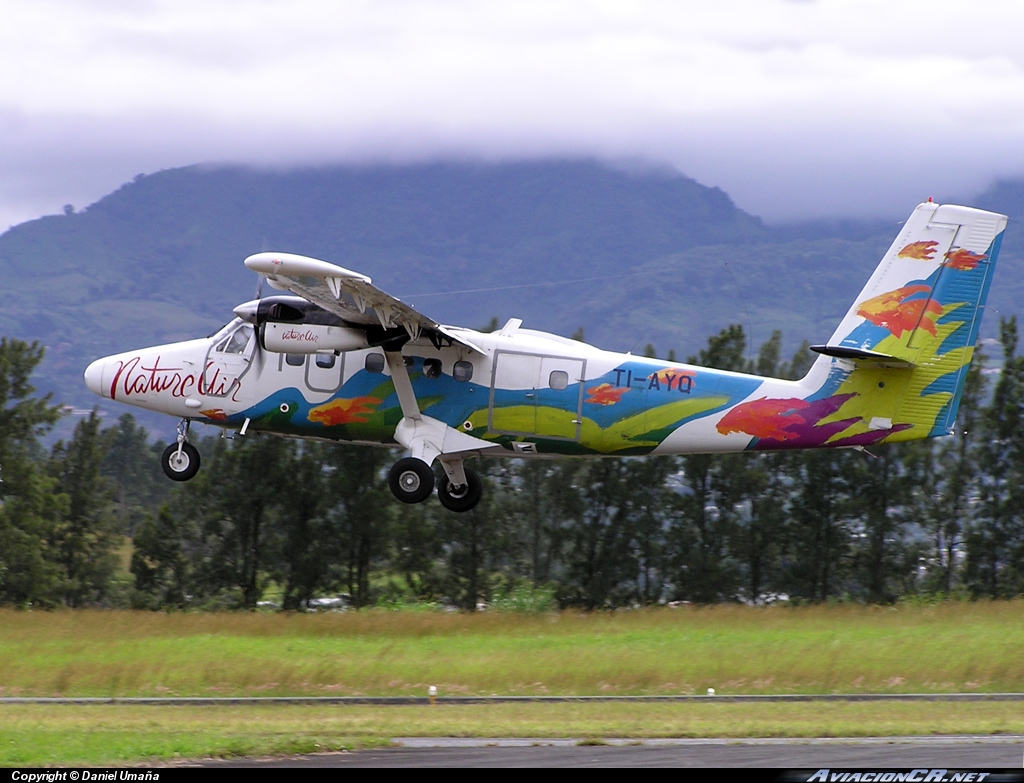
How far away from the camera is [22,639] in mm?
30328

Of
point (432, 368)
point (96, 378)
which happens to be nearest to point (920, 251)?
point (432, 368)

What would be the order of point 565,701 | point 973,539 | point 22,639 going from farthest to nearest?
point 973,539 < point 22,639 < point 565,701

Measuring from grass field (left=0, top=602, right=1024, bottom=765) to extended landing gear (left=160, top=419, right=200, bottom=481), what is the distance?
3.94 m

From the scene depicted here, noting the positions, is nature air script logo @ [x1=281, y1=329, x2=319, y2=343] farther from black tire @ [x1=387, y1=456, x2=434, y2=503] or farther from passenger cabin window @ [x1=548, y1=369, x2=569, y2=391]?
Result: passenger cabin window @ [x1=548, y1=369, x2=569, y2=391]

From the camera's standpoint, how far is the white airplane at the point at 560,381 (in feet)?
81.4

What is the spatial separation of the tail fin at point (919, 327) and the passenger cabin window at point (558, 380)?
15.9 ft

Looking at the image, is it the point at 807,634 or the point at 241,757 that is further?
the point at 807,634

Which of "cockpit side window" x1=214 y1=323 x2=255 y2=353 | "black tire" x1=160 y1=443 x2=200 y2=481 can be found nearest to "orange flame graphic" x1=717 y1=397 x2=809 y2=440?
"cockpit side window" x1=214 y1=323 x2=255 y2=353

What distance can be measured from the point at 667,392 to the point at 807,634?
9057 millimetres

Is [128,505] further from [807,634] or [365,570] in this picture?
[807,634]

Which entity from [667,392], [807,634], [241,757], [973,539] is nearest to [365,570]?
[973,539]

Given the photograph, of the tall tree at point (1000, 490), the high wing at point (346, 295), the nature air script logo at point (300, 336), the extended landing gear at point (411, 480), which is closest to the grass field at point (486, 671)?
the extended landing gear at point (411, 480)

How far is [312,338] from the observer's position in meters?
25.0

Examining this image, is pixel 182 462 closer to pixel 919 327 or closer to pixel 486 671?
pixel 486 671
